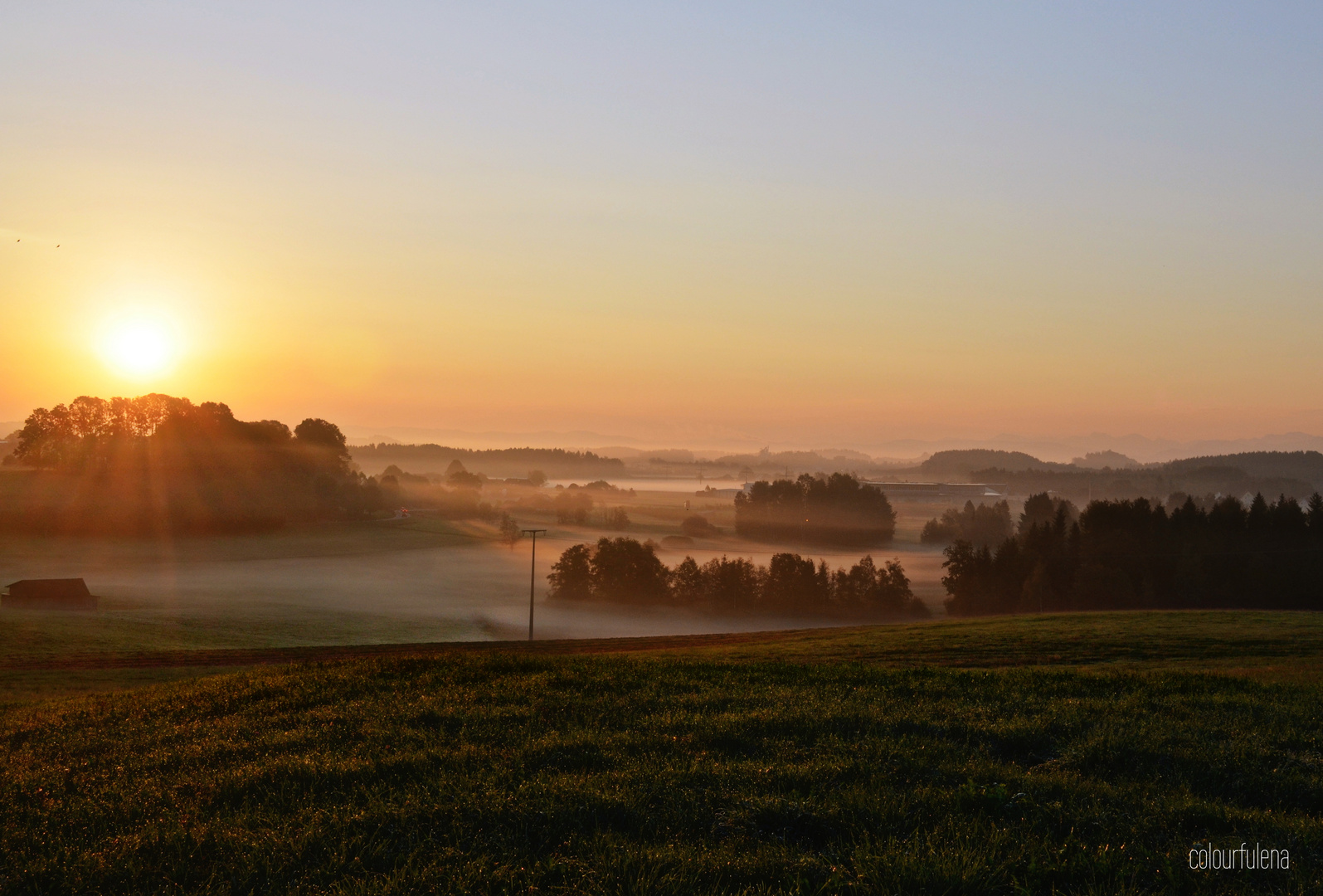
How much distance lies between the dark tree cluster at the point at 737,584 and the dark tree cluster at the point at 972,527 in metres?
33.8

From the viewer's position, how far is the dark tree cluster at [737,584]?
3238 inches

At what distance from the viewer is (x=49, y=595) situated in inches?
2237

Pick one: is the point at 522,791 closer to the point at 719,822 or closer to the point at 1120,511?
the point at 719,822

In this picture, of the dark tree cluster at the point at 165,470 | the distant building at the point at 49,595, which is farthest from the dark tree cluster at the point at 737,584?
the distant building at the point at 49,595

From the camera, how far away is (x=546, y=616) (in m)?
74.8

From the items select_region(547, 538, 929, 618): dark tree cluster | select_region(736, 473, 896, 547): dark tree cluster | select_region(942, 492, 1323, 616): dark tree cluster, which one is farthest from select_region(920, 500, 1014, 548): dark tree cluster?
select_region(942, 492, 1323, 616): dark tree cluster

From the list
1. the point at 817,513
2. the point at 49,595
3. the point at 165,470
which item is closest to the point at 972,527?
the point at 817,513

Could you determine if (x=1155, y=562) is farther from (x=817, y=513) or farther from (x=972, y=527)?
(x=972, y=527)

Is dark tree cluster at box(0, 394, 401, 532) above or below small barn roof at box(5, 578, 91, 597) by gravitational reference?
above

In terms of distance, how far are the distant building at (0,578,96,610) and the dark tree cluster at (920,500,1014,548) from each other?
93935 millimetres

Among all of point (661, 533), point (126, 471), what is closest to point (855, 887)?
point (126, 471)

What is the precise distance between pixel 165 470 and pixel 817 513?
78.0 metres

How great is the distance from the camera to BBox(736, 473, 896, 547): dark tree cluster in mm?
112000

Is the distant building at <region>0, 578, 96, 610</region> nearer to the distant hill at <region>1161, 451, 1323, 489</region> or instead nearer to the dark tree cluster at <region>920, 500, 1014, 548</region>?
the dark tree cluster at <region>920, 500, 1014, 548</region>
